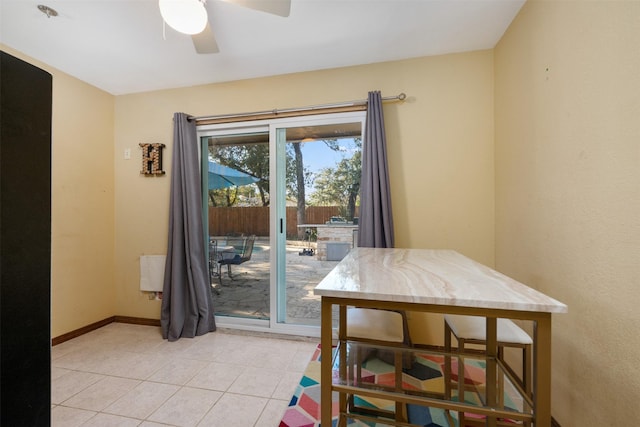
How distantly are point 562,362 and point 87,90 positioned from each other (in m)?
4.35

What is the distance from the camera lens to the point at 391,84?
7.38 feet

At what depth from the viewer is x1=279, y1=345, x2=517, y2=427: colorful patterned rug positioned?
144cm

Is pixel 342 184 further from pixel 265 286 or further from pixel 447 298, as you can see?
pixel 447 298

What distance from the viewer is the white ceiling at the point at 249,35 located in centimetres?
167

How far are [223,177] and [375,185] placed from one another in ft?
5.34

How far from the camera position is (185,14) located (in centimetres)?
125

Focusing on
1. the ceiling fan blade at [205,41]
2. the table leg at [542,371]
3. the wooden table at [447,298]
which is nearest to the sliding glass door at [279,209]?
the ceiling fan blade at [205,41]

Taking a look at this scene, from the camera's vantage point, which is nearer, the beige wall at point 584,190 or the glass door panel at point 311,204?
the beige wall at point 584,190

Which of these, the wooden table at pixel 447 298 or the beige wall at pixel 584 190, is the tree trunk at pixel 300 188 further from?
the beige wall at pixel 584 190

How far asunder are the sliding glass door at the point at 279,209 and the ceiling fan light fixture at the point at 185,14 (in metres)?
1.19

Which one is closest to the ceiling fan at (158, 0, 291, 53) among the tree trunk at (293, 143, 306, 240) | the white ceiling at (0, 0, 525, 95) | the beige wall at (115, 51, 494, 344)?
the white ceiling at (0, 0, 525, 95)

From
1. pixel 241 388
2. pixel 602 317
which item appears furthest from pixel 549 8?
pixel 241 388

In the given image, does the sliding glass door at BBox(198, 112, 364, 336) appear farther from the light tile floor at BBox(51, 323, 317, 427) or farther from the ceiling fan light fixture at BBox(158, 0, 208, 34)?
the ceiling fan light fixture at BBox(158, 0, 208, 34)

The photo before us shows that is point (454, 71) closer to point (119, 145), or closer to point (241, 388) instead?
point (241, 388)
